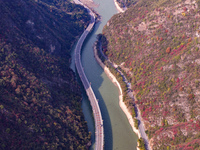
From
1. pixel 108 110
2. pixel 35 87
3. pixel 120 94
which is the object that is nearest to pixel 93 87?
pixel 120 94

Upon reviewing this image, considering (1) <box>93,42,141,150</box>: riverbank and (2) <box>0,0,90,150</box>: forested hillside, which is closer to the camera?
(2) <box>0,0,90,150</box>: forested hillside

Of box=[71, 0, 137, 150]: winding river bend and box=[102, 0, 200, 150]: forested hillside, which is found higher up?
box=[102, 0, 200, 150]: forested hillside

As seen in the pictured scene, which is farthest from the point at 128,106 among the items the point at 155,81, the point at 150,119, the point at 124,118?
the point at 155,81

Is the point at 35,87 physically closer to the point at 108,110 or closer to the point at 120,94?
the point at 108,110

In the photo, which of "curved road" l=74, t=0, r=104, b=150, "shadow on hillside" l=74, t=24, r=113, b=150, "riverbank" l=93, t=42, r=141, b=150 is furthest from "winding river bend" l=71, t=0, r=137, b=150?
"curved road" l=74, t=0, r=104, b=150

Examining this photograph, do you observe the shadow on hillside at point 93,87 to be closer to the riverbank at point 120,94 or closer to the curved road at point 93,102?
the curved road at point 93,102

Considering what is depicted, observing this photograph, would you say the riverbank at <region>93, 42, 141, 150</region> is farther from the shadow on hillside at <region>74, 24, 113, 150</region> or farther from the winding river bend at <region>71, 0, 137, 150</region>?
the shadow on hillside at <region>74, 24, 113, 150</region>

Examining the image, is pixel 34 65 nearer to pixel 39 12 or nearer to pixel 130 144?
pixel 39 12
